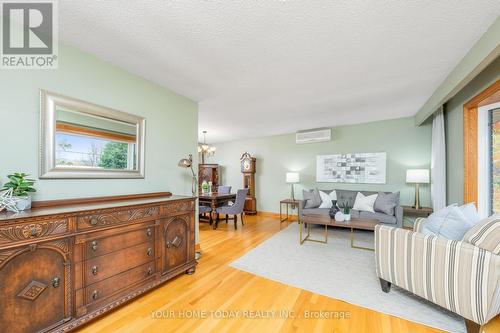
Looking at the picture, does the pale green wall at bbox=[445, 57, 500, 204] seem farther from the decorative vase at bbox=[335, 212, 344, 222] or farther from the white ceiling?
the decorative vase at bbox=[335, 212, 344, 222]

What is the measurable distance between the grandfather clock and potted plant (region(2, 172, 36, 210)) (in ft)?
16.3

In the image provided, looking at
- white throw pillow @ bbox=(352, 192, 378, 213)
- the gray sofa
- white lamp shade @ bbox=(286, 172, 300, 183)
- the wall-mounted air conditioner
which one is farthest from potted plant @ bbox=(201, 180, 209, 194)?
white throw pillow @ bbox=(352, 192, 378, 213)

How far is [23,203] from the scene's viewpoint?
1517 mm

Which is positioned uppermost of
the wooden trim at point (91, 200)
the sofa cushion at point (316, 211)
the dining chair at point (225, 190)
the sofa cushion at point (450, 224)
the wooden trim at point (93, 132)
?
the wooden trim at point (93, 132)

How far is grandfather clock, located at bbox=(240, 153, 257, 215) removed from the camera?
20.5ft

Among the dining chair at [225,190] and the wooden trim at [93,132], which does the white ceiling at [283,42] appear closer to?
the wooden trim at [93,132]

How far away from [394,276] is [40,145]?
3.39 metres

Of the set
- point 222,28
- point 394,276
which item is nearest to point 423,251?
point 394,276

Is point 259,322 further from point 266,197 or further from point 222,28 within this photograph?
point 266,197

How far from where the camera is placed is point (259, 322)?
171 centimetres

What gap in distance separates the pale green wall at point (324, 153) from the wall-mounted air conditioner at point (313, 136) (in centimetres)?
23

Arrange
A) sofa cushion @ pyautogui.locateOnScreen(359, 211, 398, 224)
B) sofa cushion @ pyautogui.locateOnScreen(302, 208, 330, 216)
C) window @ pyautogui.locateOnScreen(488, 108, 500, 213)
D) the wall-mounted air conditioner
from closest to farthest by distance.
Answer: window @ pyautogui.locateOnScreen(488, 108, 500, 213)
sofa cushion @ pyautogui.locateOnScreen(359, 211, 398, 224)
sofa cushion @ pyautogui.locateOnScreen(302, 208, 330, 216)
the wall-mounted air conditioner

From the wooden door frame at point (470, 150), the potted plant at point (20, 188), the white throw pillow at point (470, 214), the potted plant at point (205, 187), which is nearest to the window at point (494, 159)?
the wooden door frame at point (470, 150)

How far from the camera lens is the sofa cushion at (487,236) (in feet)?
4.73
